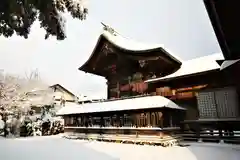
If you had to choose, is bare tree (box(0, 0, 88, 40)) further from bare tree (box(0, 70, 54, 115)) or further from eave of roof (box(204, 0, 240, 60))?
bare tree (box(0, 70, 54, 115))

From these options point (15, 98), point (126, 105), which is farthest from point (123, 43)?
point (15, 98)

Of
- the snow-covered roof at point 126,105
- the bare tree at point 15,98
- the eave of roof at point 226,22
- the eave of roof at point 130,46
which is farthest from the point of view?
the bare tree at point 15,98

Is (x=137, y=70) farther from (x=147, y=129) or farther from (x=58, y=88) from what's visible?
(x=58, y=88)

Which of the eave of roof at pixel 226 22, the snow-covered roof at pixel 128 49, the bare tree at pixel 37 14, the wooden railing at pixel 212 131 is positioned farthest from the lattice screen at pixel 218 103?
the bare tree at pixel 37 14

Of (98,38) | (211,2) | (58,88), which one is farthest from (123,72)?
(58,88)

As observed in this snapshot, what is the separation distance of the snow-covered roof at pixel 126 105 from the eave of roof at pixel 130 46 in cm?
354

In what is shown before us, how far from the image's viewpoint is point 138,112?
53.8 ft

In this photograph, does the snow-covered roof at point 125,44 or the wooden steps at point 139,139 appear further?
the snow-covered roof at point 125,44

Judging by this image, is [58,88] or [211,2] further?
[58,88]

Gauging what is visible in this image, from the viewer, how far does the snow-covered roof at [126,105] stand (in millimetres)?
15259

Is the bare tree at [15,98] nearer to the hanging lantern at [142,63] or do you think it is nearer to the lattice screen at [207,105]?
the hanging lantern at [142,63]

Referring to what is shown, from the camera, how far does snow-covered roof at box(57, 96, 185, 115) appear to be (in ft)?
50.1

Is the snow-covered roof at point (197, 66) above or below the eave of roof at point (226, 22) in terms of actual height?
above

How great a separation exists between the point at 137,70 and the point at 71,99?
34010 mm
